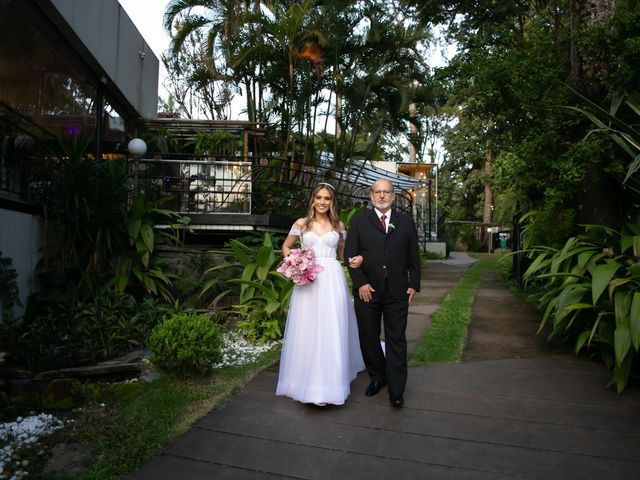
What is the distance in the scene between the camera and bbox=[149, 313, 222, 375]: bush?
16.0 ft

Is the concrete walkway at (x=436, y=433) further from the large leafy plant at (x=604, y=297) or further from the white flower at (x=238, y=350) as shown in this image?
the white flower at (x=238, y=350)

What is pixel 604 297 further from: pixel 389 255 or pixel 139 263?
pixel 139 263

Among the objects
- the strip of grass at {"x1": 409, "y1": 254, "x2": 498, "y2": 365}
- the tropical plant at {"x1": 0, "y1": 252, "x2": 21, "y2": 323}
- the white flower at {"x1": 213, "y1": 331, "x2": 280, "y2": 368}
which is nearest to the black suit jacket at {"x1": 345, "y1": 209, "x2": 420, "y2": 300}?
the strip of grass at {"x1": 409, "y1": 254, "x2": 498, "y2": 365}

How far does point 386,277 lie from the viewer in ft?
14.4

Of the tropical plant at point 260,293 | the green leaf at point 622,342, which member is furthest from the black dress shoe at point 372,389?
the tropical plant at point 260,293

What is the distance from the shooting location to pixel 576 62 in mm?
6711

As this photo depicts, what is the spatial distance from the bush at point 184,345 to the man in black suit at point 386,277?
4.83 ft

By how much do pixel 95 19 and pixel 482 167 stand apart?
104 feet

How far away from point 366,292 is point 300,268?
602 millimetres

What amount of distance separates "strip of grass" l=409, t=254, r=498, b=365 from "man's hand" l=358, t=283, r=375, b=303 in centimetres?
150

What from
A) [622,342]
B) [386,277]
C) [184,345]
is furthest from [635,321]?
[184,345]

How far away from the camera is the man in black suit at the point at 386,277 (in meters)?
4.33

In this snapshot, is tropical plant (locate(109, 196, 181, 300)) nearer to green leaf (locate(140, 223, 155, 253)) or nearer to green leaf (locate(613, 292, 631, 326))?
green leaf (locate(140, 223, 155, 253))

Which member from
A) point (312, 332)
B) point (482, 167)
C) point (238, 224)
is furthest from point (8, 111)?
point (482, 167)
